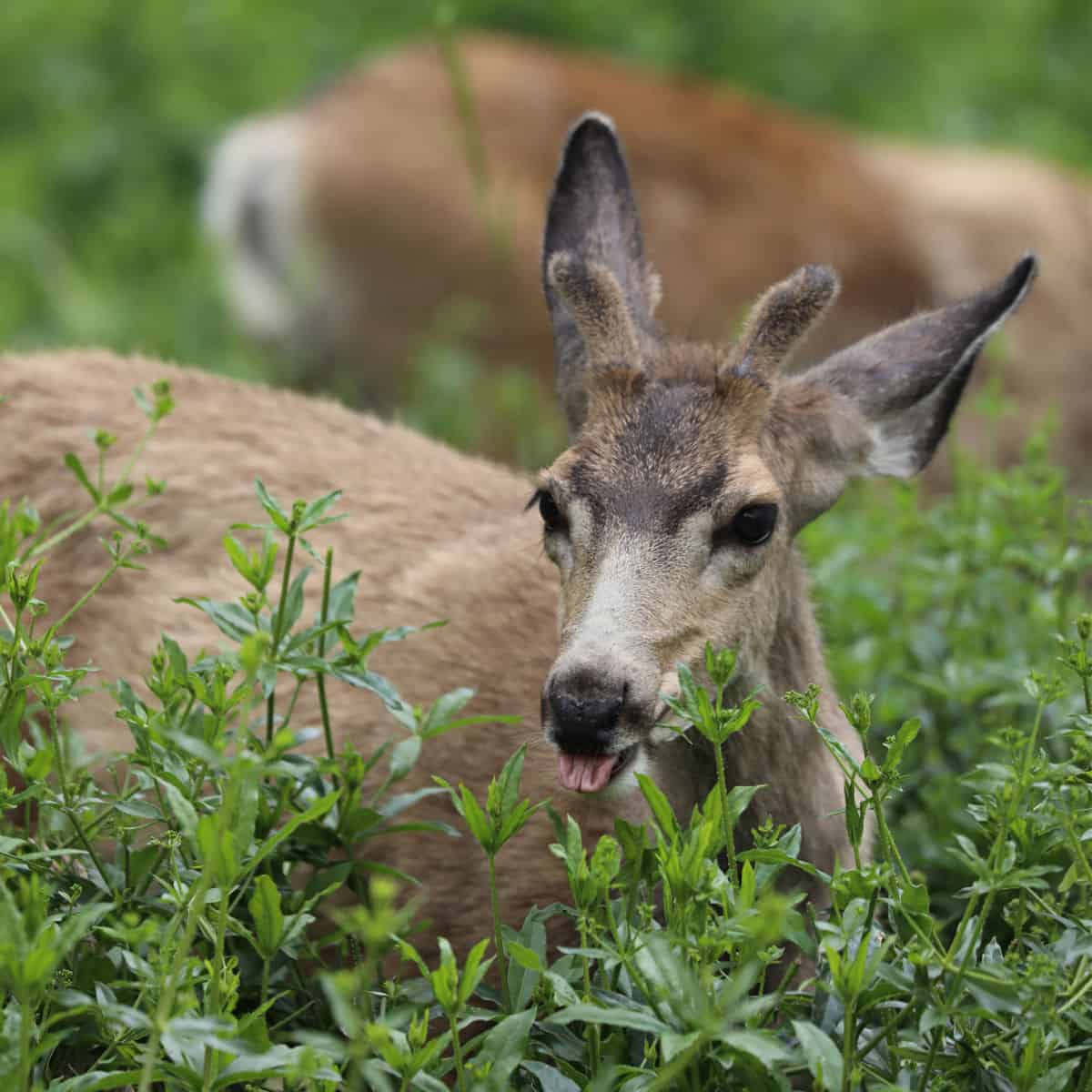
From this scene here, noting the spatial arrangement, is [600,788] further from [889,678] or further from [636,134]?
[636,134]

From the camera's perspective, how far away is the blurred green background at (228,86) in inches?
340

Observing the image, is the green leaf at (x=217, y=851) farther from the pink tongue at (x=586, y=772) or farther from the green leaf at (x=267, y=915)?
the pink tongue at (x=586, y=772)

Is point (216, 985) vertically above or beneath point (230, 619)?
beneath

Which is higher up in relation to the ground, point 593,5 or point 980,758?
point 593,5

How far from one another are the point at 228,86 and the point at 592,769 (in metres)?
7.42

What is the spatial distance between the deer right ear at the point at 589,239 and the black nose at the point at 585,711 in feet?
3.16

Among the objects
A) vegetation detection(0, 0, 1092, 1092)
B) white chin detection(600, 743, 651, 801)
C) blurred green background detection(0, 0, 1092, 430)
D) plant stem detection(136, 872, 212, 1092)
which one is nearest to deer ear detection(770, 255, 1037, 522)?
vegetation detection(0, 0, 1092, 1092)

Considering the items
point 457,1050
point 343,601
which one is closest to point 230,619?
point 343,601

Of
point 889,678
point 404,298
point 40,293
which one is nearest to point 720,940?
point 889,678

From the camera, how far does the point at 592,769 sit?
10.7 ft

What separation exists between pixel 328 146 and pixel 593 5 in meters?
3.46

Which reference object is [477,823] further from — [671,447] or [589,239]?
[589,239]

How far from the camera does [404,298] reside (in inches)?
309

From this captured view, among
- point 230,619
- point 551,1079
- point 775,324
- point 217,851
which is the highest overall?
point 775,324
